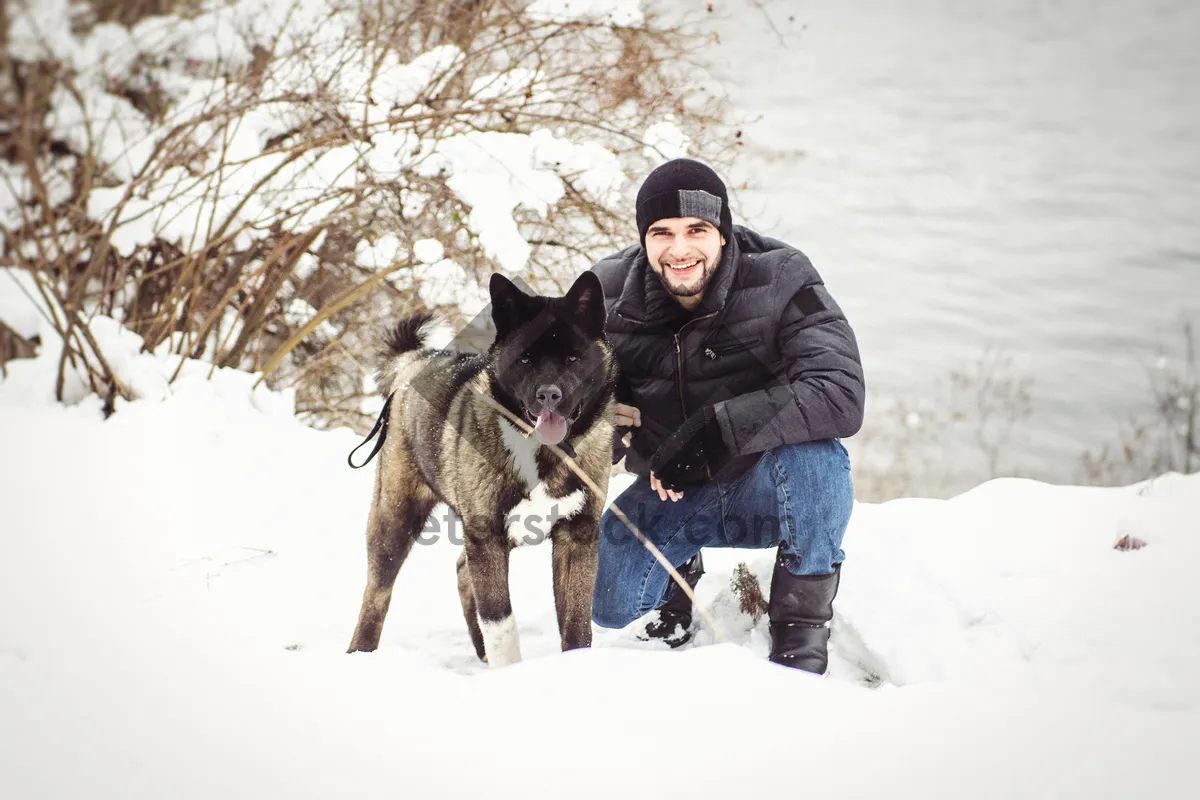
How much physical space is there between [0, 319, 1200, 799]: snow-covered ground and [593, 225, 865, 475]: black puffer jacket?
2.35ft

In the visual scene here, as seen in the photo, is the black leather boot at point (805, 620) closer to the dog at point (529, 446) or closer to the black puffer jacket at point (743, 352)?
the black puffer jacket at point (743, 352)

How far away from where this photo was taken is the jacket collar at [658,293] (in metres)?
2.44

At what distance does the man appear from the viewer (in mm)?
2320

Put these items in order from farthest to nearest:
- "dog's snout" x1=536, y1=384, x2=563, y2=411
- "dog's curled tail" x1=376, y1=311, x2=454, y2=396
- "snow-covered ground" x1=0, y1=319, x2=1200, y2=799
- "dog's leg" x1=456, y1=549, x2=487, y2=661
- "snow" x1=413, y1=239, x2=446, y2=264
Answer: "snow" x1=413, y1=239, x2=446, y2=264, "dog's curled tail" x1=376, y1=311, x2=454, y2=396, "dog's leg" x1=456, y1=549, x2=487, y2=661, "dog's snout" x1=536, y1=384, x2=563, y2=411, "snow-covered ground" x1=0, y1=319, x2=1200, y2=799

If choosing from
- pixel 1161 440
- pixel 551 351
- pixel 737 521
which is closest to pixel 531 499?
pixel 551 351

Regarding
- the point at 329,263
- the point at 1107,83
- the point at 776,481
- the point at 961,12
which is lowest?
the point at 776,481

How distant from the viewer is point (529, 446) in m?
2.26

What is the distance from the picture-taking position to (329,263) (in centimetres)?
504

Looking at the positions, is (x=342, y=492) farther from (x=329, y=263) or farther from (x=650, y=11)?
(x=650, y=11)

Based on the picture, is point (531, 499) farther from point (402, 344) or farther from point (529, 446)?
point (402, 344)

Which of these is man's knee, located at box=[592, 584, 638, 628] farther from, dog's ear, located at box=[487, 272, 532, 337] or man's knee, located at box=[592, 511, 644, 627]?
dog's ear, located at box=[487, 272, 532, 337]

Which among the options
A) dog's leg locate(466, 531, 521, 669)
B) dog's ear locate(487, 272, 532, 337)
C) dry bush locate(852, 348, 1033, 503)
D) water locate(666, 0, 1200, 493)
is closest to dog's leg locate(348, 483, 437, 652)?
dog's leg locate(466, 531, 521, 669)

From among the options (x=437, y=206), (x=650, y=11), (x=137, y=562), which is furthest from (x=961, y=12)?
(x=137, y=562)

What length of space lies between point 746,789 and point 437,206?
3.59 meters
